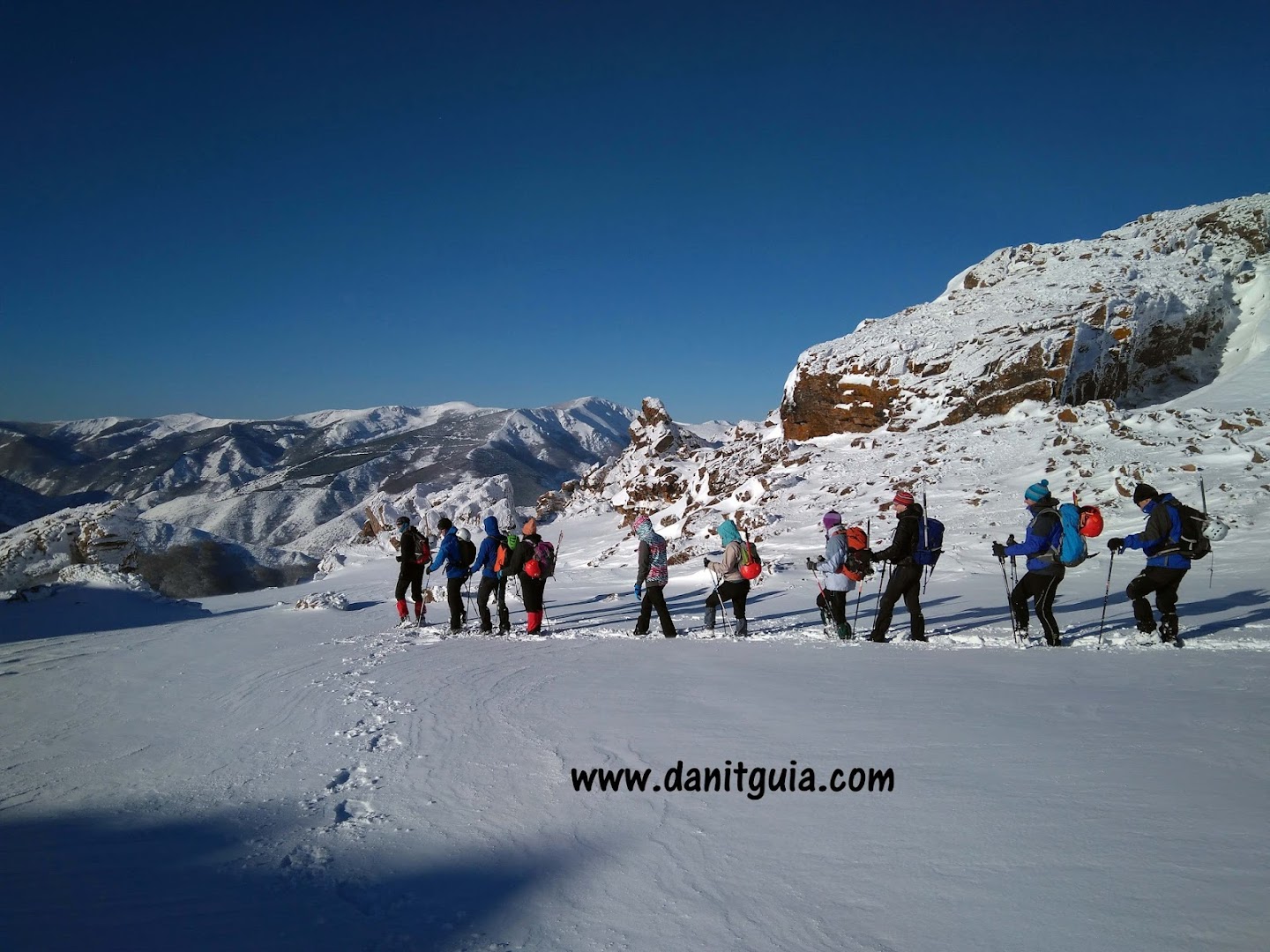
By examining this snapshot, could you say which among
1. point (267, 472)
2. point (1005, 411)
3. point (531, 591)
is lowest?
point (531, 591)

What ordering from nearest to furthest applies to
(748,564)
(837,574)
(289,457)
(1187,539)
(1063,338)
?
1. (1187,539)
2. (837,574)
3. (748,564)
4. (1063,338)
5. (289,457)

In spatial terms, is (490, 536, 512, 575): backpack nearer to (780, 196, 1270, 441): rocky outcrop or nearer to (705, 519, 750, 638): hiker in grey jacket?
(705, 519, 750, 638): hiker in grey jacket

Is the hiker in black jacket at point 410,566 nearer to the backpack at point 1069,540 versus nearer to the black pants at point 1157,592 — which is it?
the backpack at point 1069,540

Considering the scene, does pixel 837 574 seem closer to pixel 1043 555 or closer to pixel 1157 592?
pixel 1043 555

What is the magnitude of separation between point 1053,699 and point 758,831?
134 inches

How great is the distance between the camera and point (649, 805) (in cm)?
386

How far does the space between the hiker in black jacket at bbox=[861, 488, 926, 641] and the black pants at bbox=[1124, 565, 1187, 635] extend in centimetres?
223

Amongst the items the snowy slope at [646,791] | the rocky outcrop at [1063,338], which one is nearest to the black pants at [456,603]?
the snowy slope at [646,791]

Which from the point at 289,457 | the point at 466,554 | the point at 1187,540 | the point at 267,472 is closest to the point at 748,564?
the point at 466,554

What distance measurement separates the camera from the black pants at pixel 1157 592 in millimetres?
7473

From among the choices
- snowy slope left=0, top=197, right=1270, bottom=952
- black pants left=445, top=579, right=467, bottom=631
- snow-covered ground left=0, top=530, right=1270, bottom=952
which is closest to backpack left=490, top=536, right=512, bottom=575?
black pants left=445, top=579, right=467, bottom=631

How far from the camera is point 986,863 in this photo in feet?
9.79

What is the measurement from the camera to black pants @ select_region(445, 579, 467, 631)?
34.6ft

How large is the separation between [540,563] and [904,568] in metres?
4.92
